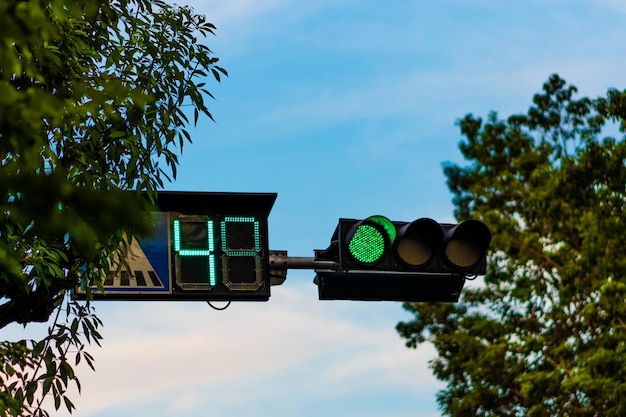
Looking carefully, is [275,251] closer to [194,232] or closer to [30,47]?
[194,232]

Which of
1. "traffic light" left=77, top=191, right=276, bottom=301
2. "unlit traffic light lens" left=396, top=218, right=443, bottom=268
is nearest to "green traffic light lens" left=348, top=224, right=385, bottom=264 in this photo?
"unlit traffic light lens" left=396, top=218, right=443, bottom=268

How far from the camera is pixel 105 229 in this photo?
418 cm

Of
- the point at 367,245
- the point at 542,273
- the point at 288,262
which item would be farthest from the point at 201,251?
the point at 542,273

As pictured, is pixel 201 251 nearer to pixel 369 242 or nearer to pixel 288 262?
pixel 288 262

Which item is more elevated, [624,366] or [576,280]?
[576,280]

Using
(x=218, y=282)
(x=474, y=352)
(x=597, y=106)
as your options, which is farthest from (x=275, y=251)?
(x=474, y=352)

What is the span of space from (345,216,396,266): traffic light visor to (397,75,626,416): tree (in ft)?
55.1

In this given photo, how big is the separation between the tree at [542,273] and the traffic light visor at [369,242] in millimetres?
16790

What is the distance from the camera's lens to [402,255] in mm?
8781

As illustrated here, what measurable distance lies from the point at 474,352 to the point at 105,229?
25.3 metres

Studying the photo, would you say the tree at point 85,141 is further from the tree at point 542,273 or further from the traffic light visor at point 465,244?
the tree at point 542,273

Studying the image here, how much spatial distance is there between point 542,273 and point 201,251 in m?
21.5

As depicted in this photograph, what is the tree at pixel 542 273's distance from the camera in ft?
84.8

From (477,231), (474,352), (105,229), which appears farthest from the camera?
(474,352)
